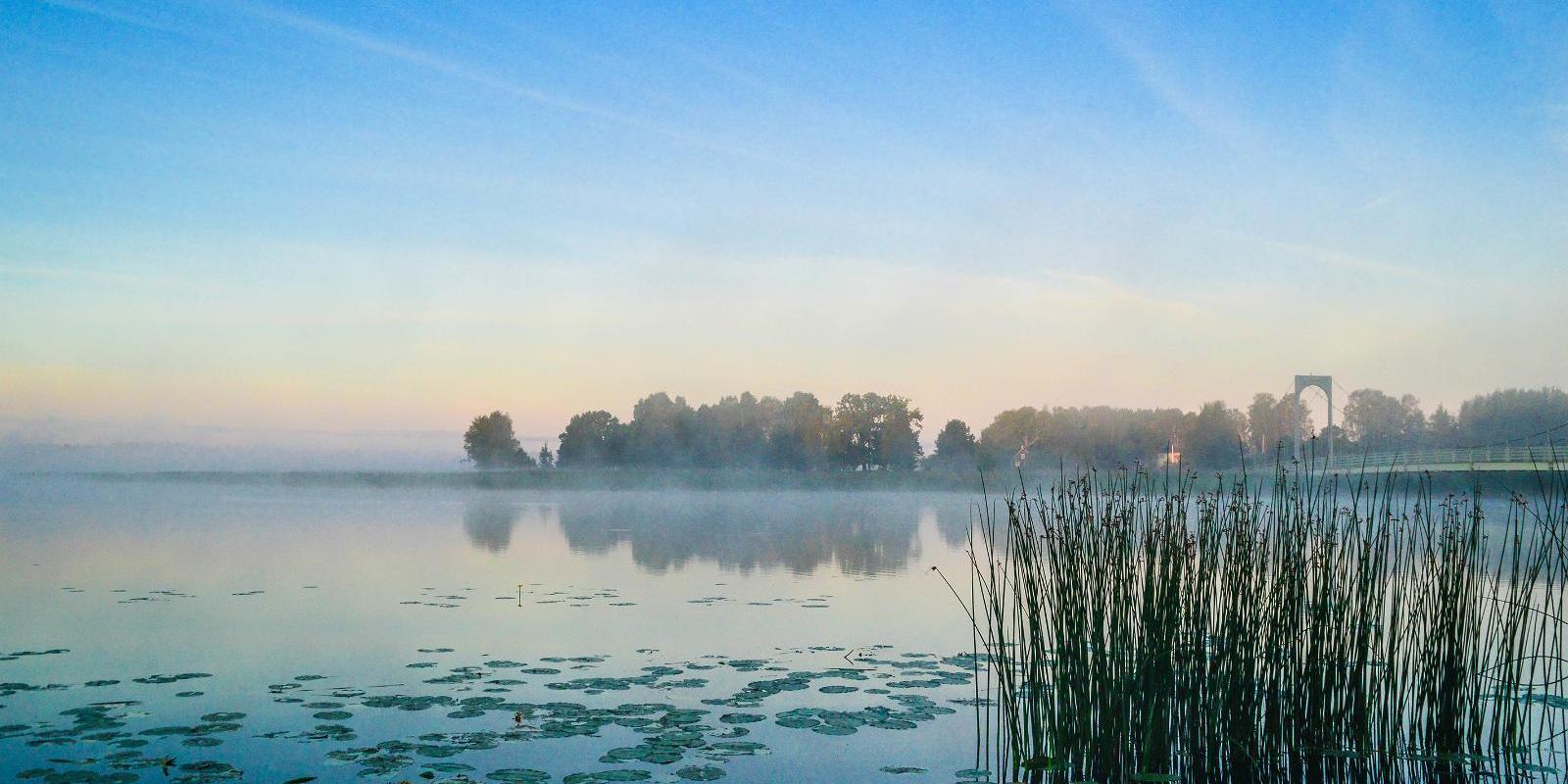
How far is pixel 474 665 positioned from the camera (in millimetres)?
8062

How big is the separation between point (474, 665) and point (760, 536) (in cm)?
1447

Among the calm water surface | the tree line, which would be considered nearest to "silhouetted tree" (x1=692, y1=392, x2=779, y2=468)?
the tree line

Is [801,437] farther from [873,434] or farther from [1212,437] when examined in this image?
[1212,437]

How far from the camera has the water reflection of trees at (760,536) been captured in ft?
55.5

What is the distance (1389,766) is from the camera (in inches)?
203

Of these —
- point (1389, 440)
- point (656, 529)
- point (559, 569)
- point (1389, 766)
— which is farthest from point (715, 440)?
point (1389, 766)

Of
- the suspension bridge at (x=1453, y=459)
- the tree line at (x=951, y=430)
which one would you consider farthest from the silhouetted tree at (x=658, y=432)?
the suspension bridge at (x=1453, y=459)

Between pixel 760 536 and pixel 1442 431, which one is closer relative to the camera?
Answer: pixel 760 536

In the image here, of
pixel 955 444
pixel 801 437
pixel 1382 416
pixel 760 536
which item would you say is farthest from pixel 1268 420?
pixel 760 536

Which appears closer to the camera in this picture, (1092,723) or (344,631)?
(1092,723)

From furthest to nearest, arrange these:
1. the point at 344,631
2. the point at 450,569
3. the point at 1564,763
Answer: the point at 450,569 → the point at 344,631 → the point at 1564,763

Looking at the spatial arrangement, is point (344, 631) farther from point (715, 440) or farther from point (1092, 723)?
point (715, 440)

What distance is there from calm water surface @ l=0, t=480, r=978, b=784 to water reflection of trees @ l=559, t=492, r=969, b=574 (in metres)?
0.31

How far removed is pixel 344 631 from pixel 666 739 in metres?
4.77
